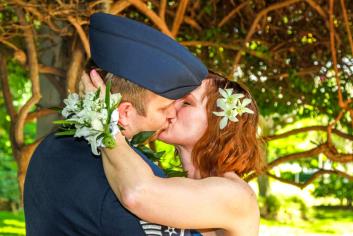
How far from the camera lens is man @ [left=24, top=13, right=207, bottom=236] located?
6.57ft

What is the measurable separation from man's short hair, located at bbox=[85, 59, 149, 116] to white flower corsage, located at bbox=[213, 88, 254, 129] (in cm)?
42

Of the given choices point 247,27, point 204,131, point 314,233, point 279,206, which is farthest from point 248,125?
point 279,206

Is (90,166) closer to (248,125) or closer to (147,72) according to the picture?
(147,72)

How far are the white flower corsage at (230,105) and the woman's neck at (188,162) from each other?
0.60ft

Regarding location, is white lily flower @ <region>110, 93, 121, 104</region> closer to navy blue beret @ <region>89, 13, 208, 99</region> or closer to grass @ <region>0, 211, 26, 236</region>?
navy blue beret @ <region>89, 13, 208, 99</region>

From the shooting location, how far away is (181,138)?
8.61 feet

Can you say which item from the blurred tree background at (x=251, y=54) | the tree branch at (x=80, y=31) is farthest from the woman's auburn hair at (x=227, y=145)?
the blurred tree background at (x=251, y=54)

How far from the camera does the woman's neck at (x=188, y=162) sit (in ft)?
8.67

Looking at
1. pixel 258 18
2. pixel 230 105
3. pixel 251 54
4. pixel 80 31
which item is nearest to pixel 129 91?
pixel 230 105

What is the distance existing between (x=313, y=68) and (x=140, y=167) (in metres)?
4.79

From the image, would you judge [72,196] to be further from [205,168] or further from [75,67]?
[75,67]

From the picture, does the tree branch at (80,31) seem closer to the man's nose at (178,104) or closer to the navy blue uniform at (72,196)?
the man's nose at (178,104)

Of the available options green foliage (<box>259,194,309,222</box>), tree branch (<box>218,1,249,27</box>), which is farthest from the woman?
green foliage (<box>259,194,309,222</box>)

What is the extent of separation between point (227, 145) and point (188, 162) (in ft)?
0.69
